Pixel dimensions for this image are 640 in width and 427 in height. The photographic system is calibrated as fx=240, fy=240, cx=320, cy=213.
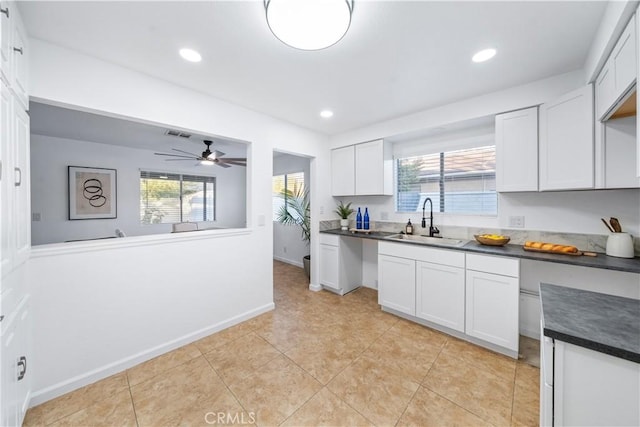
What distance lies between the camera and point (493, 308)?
2127mm

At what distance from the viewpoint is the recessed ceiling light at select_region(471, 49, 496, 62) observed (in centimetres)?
174

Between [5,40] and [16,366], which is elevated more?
[5,40]

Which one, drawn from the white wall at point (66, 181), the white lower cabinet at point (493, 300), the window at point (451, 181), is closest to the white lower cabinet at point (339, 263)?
the window at point (451, 181)

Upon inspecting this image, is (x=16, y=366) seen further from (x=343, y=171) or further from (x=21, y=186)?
(x=343, y=171)

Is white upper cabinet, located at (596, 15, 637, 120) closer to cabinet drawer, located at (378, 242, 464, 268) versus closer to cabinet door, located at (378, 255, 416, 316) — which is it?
cabinet drawer, located at (378, 242, 464, 268)

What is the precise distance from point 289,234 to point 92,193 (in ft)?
12.1

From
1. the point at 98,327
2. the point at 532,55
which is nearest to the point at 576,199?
the point at 532,55

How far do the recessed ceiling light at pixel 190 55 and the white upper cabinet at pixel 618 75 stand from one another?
2508mm

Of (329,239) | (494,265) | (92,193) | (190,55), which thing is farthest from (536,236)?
(92,193)

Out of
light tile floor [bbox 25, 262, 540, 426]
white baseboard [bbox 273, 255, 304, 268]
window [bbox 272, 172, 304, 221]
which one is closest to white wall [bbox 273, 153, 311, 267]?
white baseboard [bbox 273, 255, 304, 268]

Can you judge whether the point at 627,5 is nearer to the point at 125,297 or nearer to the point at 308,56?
the point at 308,56

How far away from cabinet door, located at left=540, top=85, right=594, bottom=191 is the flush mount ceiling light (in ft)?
6.36

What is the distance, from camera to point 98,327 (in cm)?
185

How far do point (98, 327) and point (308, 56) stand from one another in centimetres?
262
